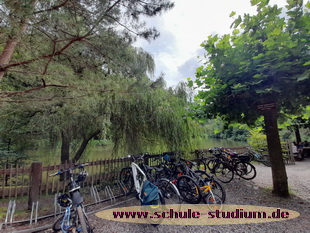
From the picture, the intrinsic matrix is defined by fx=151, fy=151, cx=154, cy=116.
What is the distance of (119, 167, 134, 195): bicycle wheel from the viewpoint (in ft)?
11.3

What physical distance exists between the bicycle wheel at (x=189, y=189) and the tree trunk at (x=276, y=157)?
6.48 feet

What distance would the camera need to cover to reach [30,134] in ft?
13.2

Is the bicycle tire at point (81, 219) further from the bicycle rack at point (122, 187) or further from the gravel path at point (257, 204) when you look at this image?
the bicycle rack at point (122, 187)

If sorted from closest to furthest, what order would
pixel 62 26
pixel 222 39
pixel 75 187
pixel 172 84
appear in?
pixel 75 187, pixel 62 26, pixel 222 39, pixel 172 84

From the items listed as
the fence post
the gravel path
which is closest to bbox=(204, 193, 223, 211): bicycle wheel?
the gravel path

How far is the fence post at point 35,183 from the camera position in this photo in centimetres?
285

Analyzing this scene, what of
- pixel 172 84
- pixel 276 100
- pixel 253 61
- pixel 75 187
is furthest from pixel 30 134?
pixel 276 100

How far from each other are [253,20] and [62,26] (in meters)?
3.30

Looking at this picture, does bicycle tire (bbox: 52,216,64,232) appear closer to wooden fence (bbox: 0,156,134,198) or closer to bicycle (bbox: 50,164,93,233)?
bicycle (bbox: 50,164,93,233)

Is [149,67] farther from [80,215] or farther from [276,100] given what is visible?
[80,215]

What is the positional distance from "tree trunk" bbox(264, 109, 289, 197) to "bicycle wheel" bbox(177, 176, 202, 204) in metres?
1.98

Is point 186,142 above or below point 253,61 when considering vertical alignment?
below

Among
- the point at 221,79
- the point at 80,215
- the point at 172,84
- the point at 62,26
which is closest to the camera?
the point at 80,215

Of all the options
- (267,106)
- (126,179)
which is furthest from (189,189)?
(267,106)
